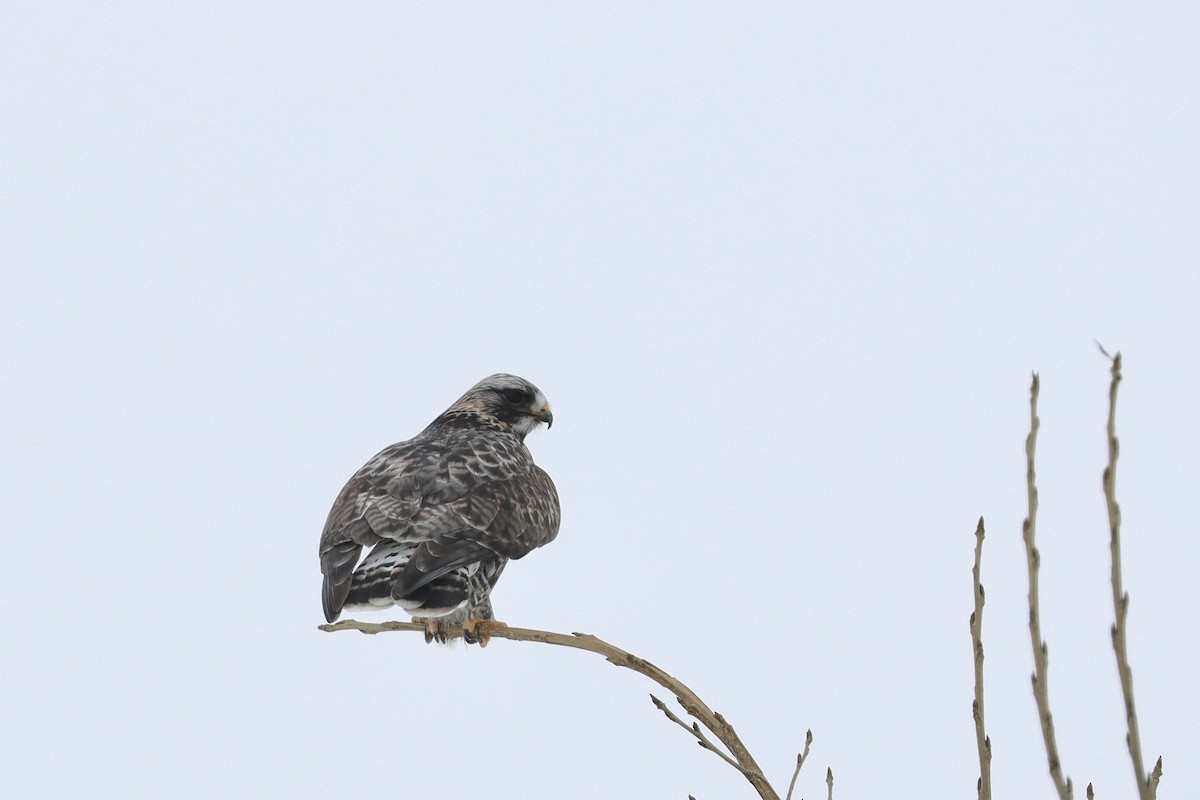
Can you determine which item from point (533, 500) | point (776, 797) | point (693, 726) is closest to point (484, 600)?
point (533, 500)

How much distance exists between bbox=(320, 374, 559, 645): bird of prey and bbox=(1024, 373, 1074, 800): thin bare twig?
3424 mm

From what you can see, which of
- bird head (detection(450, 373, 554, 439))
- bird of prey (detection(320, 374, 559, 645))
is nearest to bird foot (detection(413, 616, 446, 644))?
bird of prey (detection(320, 374, 559, 645))

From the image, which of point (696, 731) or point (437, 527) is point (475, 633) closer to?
point (437, 527)

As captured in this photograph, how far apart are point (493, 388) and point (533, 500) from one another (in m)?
1.85

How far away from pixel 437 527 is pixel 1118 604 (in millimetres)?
3994

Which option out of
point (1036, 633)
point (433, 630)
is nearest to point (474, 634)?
point (433, 630)

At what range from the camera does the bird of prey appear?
520 centimetres

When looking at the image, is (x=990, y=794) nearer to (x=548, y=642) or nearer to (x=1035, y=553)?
(x=1035, y=553)

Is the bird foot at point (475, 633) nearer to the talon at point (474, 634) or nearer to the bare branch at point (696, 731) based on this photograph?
the talon at point (474, 634)

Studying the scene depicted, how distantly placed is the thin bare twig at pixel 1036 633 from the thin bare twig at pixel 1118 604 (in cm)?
13

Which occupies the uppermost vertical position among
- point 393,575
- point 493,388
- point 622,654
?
point 493,388

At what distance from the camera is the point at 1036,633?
2.03 meters

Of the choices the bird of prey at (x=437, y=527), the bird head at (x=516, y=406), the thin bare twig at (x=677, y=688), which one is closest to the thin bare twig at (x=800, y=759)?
the thin bare twig at (x=677, y=688)

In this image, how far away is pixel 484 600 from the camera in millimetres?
5938
